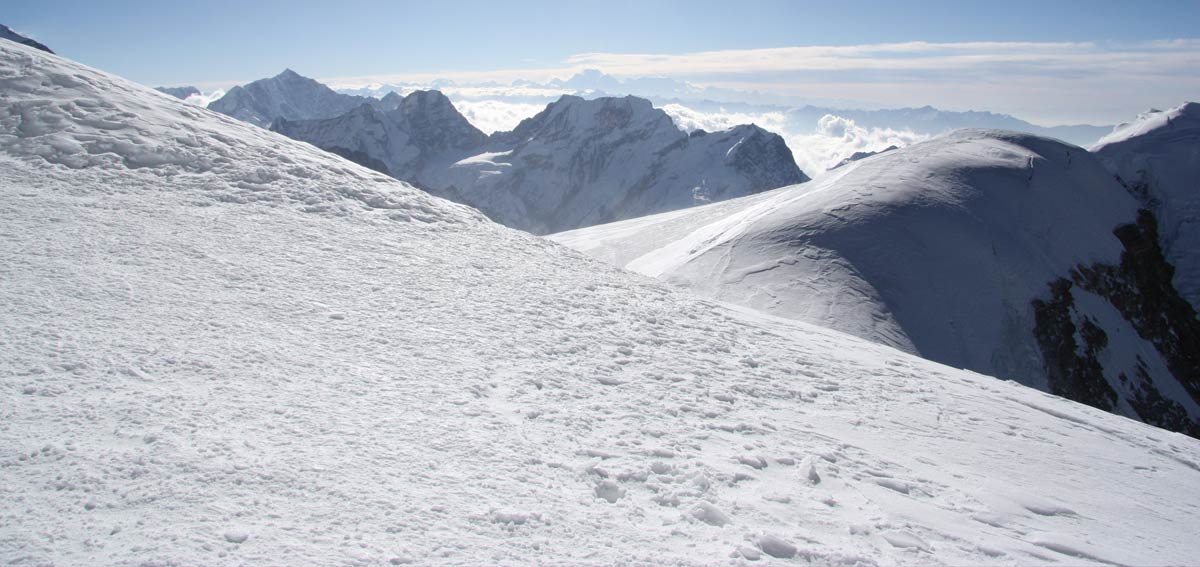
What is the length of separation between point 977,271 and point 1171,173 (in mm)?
35303

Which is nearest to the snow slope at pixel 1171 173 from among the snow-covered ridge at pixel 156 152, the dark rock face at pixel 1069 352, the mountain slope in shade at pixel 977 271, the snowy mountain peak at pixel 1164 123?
the snowy mountain peak at pixel 1164 123

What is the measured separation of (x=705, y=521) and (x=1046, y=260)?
3060cm

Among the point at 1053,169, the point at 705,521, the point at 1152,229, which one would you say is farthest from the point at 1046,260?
the point at 705,521

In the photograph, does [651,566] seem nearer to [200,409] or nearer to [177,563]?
[177,563]

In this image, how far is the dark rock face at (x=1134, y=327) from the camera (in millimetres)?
23453

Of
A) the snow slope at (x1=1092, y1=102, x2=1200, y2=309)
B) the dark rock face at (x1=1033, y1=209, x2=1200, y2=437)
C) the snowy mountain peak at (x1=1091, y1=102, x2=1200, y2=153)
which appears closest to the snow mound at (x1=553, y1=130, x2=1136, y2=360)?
the dark rock face at (x1=1033, y1=209, x2=1200, y2=437)

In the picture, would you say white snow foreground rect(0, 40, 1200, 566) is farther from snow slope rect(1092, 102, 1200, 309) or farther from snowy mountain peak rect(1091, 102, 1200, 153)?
snowy mountain peak rect(1091, 102, 1200, 153)

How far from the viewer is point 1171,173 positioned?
4766 cm

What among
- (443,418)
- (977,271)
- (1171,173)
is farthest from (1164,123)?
(443,418)

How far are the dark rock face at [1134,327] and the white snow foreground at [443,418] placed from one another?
13.5m

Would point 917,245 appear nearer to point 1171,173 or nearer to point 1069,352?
point 1069,352

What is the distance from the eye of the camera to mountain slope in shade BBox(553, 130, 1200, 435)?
22.7 m

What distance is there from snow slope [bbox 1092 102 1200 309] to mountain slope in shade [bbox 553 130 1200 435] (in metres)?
7.94

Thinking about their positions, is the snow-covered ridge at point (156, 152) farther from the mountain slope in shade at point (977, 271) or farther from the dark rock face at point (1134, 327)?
the dark rock face at point (1134, 327)
